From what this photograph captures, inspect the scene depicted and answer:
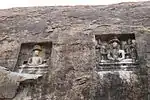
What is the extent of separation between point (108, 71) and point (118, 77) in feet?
0.80

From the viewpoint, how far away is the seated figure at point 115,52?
5.20 meters

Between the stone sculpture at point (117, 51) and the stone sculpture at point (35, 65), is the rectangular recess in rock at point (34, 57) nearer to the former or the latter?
the stone sculpture at point (35, 65)

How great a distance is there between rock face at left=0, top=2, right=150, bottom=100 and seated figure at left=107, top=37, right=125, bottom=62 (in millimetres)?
279

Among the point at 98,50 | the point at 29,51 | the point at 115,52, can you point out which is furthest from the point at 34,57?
the point at 115,52

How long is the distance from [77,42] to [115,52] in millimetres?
824

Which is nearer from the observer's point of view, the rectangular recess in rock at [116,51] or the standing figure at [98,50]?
the rectangular recess in rock at [116,51]

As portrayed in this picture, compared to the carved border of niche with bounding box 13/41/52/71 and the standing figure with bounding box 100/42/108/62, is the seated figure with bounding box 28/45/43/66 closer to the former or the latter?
the carved border of niche with bounding box 13/41/52/71

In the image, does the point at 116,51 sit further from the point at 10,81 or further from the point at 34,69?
the point at 10,81

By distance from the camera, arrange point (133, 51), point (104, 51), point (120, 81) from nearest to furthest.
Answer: point (120, 81), point (133, 51), point (104, 51)

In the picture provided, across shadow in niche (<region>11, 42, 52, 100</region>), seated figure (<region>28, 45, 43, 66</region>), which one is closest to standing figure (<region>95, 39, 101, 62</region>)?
shadow in niche (<region>11, 42, 52, 100</region>)

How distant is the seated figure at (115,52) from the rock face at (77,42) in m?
0.28

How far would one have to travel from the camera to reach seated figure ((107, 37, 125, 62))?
17.0 ft

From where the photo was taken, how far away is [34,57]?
219 inches

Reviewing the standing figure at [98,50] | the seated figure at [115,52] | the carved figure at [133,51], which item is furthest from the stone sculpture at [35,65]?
the carved figure at [133,51]
